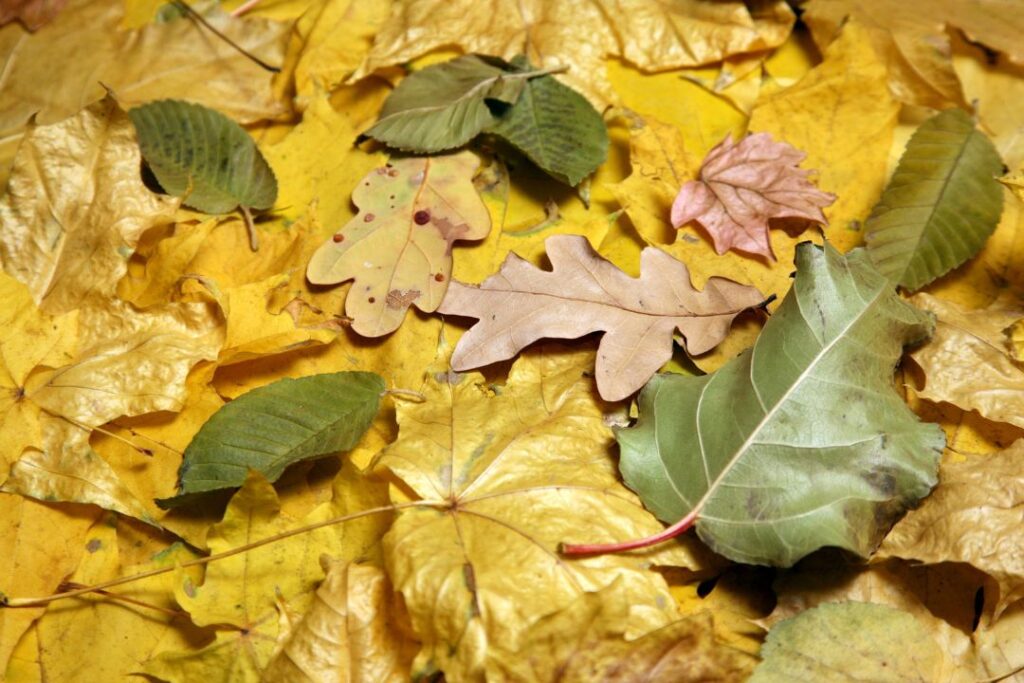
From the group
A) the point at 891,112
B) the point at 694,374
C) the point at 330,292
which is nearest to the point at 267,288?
the point at 330,292

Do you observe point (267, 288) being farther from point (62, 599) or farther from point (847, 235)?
point (847, 235)

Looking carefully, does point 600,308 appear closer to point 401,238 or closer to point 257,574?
point 401,238

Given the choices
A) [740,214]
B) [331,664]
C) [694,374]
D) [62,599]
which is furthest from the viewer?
[740,214]

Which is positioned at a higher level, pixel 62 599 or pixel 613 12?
pixel 613 12

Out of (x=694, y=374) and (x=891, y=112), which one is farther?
(x=891, y=112)

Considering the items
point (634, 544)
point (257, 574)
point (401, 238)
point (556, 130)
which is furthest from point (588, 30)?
point (257, 574)

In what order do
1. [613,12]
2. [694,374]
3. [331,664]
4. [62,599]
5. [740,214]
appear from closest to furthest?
[331,664], [62,599], [694,374], [740,214], [613,12]

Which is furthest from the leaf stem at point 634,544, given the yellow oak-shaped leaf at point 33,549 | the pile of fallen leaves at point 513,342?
the yellow oak-shaped leaf at point 33,549
